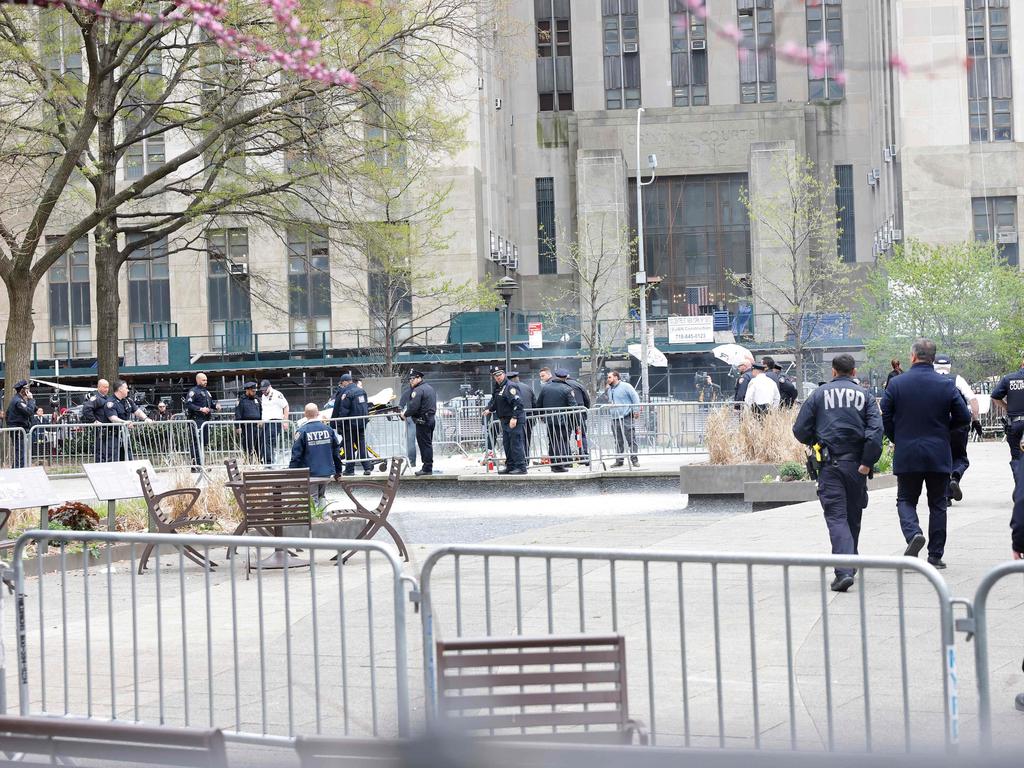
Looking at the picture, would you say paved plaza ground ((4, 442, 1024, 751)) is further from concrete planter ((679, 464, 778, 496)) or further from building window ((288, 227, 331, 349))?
building window ((288, 227, 331, 349))

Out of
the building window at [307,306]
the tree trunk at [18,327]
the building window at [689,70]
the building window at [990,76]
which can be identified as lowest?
the tree trunk at [18,327]

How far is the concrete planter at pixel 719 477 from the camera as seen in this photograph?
17812 mm

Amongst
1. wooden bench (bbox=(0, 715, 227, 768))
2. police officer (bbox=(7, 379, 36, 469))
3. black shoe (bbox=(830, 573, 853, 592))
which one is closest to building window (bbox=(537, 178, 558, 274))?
police officer (bbox=(7, 379, 36, 469))

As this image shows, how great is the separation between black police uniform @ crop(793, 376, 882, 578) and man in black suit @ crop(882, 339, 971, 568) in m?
0.53

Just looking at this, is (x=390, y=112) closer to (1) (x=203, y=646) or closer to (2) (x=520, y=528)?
(2) (x=520, y=528)

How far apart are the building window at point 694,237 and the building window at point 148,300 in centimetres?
2275

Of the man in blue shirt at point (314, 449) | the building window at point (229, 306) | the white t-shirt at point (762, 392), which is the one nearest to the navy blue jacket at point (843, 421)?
the man in blue shirt at point (314, 449)

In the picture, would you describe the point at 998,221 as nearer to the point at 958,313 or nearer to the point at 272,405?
the point at 958,313

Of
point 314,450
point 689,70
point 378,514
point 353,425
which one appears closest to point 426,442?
point 353,425

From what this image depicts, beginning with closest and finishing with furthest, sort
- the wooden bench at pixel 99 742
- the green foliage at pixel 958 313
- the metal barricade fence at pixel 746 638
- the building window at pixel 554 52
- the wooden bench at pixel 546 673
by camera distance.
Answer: the wooden bench at pixel 99 742
the wooden bench at pixel 546 673
the metal barricade fence at pixel 746 638
the green foliage at pixel 958 313
the building window at pixel 554 52

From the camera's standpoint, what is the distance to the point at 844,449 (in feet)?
32.4

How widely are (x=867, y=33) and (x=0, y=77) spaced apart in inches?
1870

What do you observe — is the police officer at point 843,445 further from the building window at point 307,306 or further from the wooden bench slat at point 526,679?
the building window at point 307,306

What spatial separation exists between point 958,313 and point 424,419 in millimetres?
25799
